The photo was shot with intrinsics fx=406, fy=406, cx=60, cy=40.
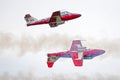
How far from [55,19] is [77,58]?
24.0ft

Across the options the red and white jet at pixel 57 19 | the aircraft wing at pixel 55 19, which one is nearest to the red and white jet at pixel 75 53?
the red and white jet at pixel 57 19

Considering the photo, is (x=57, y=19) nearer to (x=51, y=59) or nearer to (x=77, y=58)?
(x=77, y=58)

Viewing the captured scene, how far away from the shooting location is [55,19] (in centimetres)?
6500

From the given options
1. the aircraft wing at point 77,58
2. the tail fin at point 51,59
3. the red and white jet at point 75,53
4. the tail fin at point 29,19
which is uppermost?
the tail fin at point 29,19

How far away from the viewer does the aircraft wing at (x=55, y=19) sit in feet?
210

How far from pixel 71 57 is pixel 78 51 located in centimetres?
165

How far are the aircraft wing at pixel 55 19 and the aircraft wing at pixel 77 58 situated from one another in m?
6.13

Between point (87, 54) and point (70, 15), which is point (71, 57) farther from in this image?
point (70, 15)

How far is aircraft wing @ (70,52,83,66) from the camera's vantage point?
6430 centimetres

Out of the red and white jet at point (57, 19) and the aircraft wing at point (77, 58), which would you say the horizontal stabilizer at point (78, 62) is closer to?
the aircraft wing at point (77, 58)

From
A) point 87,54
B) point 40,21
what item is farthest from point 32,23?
point 87,54

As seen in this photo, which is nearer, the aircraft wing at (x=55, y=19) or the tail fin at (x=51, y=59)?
the aircraft wing at (x=55, y=19)

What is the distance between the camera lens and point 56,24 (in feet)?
216

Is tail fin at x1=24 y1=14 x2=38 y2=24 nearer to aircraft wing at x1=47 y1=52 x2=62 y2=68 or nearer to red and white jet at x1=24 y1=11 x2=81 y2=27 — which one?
red and white jet at x1=24 y1=11 x2=81 y2=27
